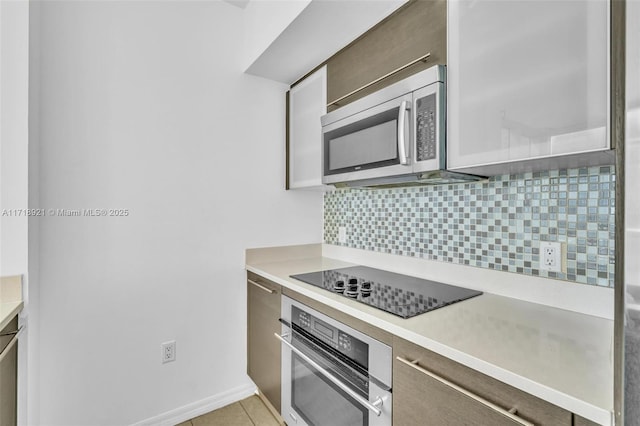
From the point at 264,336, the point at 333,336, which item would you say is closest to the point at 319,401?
the point at 333,336

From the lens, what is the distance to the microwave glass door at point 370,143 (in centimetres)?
133

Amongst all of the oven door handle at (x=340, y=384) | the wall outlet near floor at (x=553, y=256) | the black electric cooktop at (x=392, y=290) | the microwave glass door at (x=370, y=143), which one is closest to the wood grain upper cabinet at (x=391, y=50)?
the microwave glass door at (x=370, y=143)

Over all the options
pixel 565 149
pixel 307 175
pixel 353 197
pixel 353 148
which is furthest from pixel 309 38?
pixel 565 149

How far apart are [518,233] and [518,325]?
1.43ft

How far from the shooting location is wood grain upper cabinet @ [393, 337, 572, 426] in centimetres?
74

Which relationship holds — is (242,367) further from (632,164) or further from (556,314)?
(632,164)

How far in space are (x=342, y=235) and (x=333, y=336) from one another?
3.31 feet

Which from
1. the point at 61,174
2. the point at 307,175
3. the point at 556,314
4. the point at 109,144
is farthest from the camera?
the point at 307,175

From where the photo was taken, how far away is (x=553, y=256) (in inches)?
48.3

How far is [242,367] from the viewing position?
2139mm

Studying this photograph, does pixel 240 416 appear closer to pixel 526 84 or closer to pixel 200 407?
pixel 200 407

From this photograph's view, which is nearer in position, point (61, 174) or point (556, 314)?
point (556, 314)

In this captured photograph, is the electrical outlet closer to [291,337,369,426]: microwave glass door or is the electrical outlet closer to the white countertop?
[291,337,369,426]: microwave glass door

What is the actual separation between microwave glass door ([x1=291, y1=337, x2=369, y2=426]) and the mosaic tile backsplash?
78 cm
